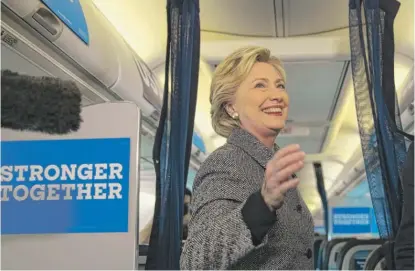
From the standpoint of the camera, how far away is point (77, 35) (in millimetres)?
3113

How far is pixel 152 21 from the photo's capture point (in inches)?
179

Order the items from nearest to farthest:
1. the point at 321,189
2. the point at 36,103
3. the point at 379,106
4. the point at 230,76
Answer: the point at 36,103
the point at 230,76
the point at 379,106
the point at 321,189

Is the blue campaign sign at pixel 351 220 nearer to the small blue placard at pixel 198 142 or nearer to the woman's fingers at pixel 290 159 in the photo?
the small blue placard at pixel 198 142

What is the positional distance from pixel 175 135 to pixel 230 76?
763mm

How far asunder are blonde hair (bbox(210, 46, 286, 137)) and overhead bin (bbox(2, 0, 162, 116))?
1.29 meters

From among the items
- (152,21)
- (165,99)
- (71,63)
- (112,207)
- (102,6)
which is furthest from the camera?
(152,21)

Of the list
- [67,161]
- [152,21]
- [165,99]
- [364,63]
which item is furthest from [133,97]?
[67,161]

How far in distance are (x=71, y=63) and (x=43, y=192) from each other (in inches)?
82.9

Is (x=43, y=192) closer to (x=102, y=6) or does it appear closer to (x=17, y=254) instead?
(x=17, y=254)

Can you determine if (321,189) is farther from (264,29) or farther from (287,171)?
(287,171)

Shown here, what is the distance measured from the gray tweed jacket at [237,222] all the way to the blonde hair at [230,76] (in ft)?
0.36

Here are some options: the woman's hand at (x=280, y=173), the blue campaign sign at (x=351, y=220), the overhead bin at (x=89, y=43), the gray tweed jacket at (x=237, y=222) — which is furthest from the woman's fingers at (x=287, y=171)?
the blue campaign sign at (x=351, y=220)

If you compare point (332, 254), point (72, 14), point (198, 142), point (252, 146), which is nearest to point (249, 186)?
point (252, 146)

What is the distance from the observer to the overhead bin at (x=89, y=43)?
268 centimetres
